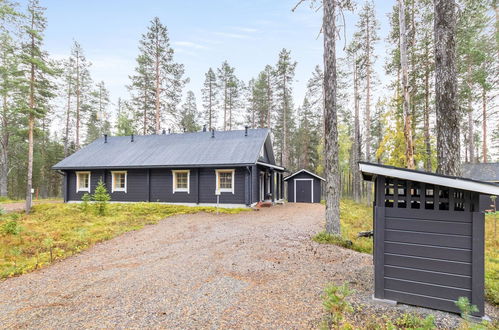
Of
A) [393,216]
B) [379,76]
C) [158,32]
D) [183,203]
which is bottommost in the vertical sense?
[183,203]

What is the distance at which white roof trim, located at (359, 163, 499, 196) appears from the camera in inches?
106

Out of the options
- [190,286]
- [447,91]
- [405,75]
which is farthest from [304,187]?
[190,286]

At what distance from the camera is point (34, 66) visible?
12516 mm

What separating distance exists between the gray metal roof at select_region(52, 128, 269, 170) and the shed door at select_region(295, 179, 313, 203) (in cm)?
580

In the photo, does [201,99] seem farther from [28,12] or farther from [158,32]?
[28,12]

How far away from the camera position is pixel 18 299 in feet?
11.6

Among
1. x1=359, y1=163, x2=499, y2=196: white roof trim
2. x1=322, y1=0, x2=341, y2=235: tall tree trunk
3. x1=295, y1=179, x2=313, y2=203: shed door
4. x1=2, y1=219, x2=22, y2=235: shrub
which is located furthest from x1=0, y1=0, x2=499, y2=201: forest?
x1=2, y1=219, x2=22, y2=235: shrub

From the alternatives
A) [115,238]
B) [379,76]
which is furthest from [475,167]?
[115,238]

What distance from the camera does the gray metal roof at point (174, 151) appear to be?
45.7 feet

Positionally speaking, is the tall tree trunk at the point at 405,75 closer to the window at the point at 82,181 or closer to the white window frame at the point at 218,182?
the white window frame at the point at 218,182

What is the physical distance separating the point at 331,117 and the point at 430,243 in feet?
14.7

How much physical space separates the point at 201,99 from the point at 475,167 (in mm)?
29240

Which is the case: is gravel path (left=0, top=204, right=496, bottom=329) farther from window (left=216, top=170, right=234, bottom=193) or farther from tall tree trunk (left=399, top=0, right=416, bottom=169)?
window (left=216, top=170, right=234, bottom=193)

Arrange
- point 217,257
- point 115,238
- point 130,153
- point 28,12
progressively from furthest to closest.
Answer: point 130,153
point 28,12
point 115,238
point 217,257
